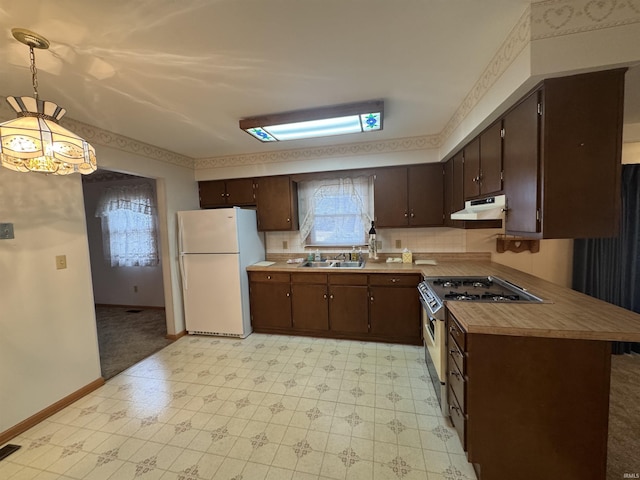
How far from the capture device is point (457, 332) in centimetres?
161

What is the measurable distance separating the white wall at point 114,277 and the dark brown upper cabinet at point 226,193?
5.76 ft

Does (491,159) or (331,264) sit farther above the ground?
(491,159)

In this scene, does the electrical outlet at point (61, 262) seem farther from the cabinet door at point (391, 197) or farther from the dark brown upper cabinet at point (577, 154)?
the dark brown upper cabinet at point (577, 154)

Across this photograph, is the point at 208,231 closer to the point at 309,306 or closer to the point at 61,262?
the point at 61,262

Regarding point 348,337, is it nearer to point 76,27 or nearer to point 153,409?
point 153,409

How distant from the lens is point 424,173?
3.17 metres

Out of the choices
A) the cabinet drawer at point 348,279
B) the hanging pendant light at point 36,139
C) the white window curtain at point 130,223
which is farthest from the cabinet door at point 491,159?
the white window curtain at point 130,223

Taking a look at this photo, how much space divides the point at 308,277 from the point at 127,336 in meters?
2.66

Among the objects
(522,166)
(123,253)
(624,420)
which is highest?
(522,166)

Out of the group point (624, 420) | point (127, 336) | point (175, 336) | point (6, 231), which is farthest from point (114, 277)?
point (624, 420)

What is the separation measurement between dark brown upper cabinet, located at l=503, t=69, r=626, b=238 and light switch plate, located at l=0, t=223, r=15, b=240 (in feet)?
11.4

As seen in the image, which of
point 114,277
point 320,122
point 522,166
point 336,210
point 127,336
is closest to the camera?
point 522,166

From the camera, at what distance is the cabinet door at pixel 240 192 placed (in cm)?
367

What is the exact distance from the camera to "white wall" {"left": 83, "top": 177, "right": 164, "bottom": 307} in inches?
186
